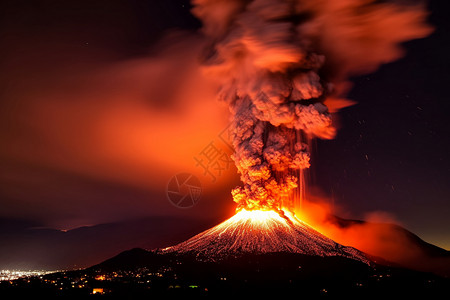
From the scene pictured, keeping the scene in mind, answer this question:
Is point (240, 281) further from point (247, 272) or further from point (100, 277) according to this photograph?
point (100, 277)

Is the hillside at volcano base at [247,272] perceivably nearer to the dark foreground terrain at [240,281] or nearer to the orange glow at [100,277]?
the dark foreground terrain at [240,281]

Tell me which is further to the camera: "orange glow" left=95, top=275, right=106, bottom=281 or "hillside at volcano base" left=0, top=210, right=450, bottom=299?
"orange glow" left=95, top=275, right=106, bottom=281

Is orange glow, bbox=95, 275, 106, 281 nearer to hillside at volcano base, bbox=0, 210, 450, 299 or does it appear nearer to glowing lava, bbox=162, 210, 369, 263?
hillside at volcano base, bbox=0, 210, 450, 299

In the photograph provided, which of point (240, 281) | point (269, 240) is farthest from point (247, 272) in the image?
point (269, 240)

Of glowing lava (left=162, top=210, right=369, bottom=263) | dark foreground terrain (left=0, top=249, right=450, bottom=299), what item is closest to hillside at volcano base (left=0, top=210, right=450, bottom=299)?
dark foreground terrain (left=0, top=249, right=450, bottom=299)

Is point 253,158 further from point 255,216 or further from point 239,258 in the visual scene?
point 239,258
